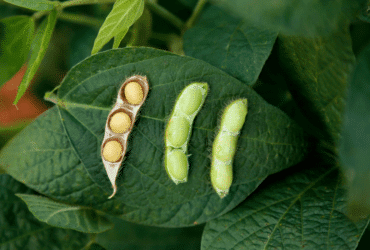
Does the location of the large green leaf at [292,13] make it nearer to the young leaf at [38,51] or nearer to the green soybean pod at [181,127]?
the green soybean pod at [181,127]

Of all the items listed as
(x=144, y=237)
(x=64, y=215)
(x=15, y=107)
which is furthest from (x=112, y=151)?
(x=15, y=107)

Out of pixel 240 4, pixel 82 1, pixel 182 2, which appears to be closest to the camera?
pixel 240 4

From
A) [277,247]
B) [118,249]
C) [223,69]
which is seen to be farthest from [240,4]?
[118,249]

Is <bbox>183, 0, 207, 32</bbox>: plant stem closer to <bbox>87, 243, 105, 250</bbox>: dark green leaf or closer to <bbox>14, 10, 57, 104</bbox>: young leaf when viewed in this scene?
<bbox>14, 10, 57, 104</bbox>: young leaf

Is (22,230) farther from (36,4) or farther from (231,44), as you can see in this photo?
(231,44)

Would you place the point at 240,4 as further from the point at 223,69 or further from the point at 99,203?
the point at 99,203

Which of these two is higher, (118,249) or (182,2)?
(182,2)

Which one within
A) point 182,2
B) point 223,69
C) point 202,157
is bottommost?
point 202,157
